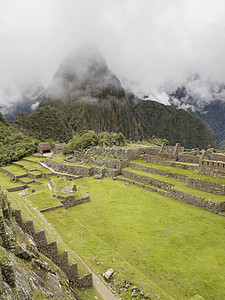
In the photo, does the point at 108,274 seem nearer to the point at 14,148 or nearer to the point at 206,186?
the point at 206,186

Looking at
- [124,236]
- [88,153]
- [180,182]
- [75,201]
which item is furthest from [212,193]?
[88,153]

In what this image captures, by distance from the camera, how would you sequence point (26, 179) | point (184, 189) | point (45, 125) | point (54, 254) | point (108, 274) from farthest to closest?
1. point (45, 125)
2. point (26, 179)
3. point (184, 189)
4. point (108, 274)
5. point (54, 254)

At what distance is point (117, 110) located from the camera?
444 feet

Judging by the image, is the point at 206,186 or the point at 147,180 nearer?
the point at 206,186

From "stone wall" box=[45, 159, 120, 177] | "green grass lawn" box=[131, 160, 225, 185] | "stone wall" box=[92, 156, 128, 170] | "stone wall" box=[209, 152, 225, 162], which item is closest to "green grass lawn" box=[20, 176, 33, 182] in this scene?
"stone wall" box=[45, 159, 120, 177]

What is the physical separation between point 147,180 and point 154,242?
9846 mm

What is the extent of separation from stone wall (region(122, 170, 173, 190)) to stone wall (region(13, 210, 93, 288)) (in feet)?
39.6

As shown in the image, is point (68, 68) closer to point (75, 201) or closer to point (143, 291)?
point (75, 201)

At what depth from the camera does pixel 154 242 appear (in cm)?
1030

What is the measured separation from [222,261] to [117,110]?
130 metres

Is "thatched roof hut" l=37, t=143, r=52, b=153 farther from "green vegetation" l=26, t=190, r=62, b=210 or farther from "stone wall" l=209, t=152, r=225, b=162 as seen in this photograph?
"stone wall" l=209, t=152, r=225, b=162

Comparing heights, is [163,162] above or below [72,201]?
above

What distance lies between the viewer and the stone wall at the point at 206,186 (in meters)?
15.1

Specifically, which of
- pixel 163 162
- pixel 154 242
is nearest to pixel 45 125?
pixel 163 162
